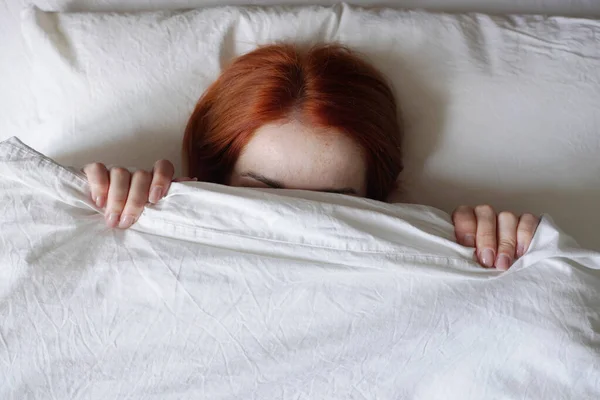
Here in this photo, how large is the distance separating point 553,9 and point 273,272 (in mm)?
868

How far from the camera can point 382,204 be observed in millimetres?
881

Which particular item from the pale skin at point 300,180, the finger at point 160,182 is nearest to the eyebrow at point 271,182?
the pale skin at point 300,180

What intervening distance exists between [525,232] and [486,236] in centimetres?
5

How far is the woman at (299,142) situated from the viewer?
34.5 inches

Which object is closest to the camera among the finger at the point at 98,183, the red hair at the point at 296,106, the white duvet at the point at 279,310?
the white duvet at the point at 279,310

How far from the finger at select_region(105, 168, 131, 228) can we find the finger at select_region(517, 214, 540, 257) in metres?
0.51

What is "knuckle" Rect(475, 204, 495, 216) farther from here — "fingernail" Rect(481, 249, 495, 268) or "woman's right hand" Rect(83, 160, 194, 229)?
"woman's right hand" Rect(83, 160, 194, 229)

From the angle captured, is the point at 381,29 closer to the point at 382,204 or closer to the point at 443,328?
the point at 382,204

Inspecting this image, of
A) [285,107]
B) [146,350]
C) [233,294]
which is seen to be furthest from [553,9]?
[146,350]

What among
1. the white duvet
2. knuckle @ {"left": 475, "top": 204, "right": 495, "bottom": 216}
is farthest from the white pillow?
the white duvet

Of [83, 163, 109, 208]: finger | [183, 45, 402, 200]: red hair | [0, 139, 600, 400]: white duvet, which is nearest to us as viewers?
[0, 139, 600, 400]: white duvet

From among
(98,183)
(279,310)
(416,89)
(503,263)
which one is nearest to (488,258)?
(503,263)

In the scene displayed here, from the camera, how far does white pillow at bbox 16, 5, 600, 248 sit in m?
1.08

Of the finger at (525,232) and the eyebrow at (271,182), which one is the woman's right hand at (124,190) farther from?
the finger at (525,232)
